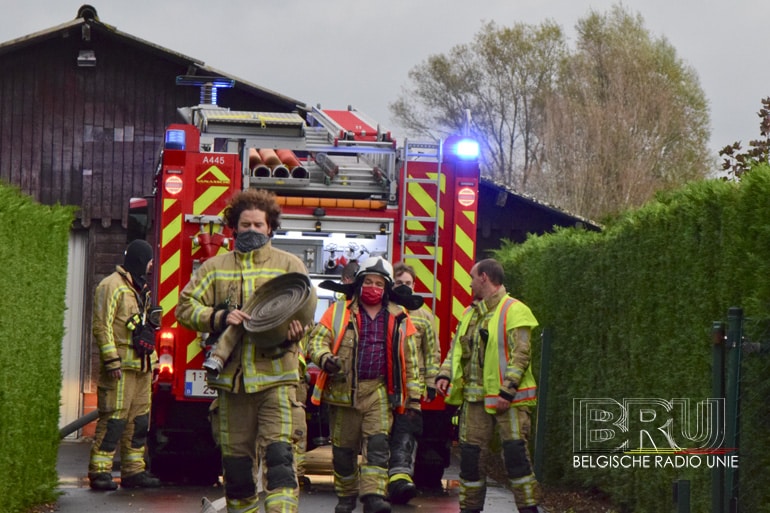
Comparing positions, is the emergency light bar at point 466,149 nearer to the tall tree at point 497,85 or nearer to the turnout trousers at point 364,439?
the turnout trousers at point 364,439

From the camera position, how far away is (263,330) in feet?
26.2

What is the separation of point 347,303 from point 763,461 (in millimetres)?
4051

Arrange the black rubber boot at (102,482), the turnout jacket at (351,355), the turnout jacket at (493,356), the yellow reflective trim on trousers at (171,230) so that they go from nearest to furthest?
the turnout jacket at (493,356) < the turnout jacket at (351,355) < the yellow reflective trim on trousers at (171,230) < the black rubber boot at (102,482)

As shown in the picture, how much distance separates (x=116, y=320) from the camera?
494 inches

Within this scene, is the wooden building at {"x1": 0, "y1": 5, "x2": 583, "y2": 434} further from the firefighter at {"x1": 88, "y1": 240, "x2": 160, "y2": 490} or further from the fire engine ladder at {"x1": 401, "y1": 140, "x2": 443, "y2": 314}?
the fire engine ladder at {"x1": 401, "y1": 140, "x2": 443, "y2": 314}

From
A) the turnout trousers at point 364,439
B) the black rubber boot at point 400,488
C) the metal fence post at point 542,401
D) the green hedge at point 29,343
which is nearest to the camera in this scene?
the green hedge at point 29,343

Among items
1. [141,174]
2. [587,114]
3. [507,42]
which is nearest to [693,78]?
[587,114]

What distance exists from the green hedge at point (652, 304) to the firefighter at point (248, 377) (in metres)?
2.28

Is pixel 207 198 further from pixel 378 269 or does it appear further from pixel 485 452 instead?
pixel 485 452

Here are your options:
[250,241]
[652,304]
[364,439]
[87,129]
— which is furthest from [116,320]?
[87,129]

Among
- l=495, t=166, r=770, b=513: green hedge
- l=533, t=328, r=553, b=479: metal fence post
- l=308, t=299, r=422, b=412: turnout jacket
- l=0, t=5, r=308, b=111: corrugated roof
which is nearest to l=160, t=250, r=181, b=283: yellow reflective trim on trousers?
l=308, t=299, r=422, b=412: turnout jacket

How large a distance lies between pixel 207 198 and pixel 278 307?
4.06m

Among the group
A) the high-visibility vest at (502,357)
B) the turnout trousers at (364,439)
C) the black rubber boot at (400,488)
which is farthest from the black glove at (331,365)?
the black rubber boot at (400,488)

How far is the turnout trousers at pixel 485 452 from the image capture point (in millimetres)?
9820
